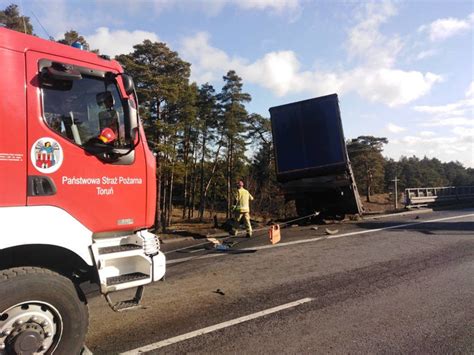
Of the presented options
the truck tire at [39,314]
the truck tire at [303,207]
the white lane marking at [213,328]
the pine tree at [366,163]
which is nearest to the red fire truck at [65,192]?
the truck tire at [39,314]

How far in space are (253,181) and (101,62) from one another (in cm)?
3553

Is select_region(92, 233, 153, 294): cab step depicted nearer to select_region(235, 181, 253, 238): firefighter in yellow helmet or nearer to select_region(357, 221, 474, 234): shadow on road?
select_region(235, 181, 253, 238): firefighter in yellow helmet

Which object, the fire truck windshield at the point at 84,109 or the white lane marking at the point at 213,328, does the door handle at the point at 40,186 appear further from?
the white lane marking at the point at 213,328

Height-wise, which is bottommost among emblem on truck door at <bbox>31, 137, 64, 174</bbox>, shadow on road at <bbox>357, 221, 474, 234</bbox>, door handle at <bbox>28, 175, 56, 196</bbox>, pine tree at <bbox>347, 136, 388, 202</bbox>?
shadow on road at <bbox>357, 221, 474, 234</bbox>

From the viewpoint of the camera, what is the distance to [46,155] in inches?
131

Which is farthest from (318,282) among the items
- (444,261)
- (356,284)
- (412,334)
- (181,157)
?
(181,157)

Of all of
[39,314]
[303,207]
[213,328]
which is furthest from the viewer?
[303,207]

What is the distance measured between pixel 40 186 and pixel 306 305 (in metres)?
3.32

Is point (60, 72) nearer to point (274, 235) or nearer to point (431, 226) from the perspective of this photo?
point (274, 235)

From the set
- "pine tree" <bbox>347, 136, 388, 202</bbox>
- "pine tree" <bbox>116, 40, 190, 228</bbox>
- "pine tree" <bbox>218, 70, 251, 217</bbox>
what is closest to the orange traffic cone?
"pine tree" <bbox>116, 40, 190, 228</bbox>

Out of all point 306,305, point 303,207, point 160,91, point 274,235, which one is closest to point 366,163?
point 160,91

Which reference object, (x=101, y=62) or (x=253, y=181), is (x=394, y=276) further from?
(x=253, y=181)

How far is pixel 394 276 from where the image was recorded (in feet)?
20.5

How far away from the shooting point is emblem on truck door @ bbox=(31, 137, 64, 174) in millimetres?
3281
